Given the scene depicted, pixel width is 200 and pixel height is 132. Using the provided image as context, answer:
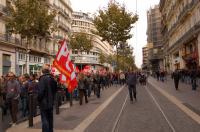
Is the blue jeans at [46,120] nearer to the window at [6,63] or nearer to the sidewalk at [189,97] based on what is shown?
the sidewalk at [189,97]

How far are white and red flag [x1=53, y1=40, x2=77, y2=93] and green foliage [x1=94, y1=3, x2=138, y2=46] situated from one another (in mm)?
25973

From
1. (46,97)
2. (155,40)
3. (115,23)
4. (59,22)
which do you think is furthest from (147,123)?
(155,40)

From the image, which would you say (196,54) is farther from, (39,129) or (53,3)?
(39,129)

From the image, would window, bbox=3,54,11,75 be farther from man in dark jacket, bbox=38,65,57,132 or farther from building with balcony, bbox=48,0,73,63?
man in dark jacket, bbox=38,65,57,132

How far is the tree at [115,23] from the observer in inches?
1522

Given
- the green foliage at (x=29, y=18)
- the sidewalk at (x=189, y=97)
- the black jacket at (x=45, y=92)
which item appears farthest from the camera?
the green foliage at (x=29, y=18)

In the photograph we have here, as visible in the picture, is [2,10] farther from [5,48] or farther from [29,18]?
[29,18]

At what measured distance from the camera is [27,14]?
23.0 m

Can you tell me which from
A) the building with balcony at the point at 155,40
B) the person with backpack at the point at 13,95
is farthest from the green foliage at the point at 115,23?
the building with balcony at the point at 155,40

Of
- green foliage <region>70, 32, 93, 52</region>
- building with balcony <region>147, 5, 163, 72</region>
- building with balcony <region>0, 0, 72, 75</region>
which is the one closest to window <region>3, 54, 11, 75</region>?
building with balcony <region>0, 0, 72, 75</region>

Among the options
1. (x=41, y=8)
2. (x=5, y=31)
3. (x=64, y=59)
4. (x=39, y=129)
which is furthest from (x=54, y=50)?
(x=39, y=129)

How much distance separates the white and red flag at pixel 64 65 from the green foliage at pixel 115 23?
2597 cm

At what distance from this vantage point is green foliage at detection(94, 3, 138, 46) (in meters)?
38.7

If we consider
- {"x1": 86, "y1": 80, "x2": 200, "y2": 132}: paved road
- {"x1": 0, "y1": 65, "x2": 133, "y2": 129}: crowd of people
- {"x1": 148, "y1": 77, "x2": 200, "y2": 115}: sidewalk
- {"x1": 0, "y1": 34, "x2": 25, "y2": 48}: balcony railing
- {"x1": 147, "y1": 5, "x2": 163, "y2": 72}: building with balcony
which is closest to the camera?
{"x1": 0, "y1": 65, "x2": 133, "y2": 129}: crowd of people
